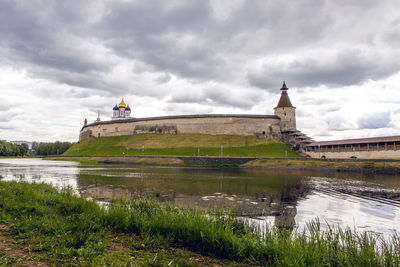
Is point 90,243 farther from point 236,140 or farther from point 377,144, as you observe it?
point 236,140

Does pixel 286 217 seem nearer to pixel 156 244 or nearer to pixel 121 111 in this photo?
pixel 156 244

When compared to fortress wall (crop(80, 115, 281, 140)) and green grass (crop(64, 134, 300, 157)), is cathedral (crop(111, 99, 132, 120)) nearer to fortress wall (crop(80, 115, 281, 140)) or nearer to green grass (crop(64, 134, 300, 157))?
fortress wall (crop(80, 115, 281, 140))

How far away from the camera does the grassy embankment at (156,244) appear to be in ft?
15.0

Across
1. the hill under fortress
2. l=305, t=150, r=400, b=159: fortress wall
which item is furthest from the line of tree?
l=305, t=150, r=400, b=159: fortress wall

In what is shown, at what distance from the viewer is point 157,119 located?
283 feet

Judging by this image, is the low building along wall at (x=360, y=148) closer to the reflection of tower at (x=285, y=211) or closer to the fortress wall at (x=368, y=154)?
the fortress wall at (x=368, y=154)

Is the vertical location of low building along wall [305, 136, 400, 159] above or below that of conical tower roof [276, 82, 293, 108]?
below

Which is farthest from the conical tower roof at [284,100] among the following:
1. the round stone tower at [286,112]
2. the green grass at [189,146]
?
the green grass at [189,146]

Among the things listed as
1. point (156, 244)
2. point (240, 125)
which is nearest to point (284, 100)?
point (240, 125)

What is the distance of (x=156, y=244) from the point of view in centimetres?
559

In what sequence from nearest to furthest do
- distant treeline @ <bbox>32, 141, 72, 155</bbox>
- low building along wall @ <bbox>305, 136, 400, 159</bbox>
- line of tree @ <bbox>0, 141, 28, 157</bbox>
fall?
low building along wall @ <bbox>305, 136, 400, 159</bbox>, line of tree @ <bbox>0, 141, 28, 157</bbox>, distant treeline @ <bbox>32, 141, 72, 155</bbox>

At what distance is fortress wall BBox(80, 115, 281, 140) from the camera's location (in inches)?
3063

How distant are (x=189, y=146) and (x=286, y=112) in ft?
104

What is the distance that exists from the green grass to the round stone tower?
24.9 ft
